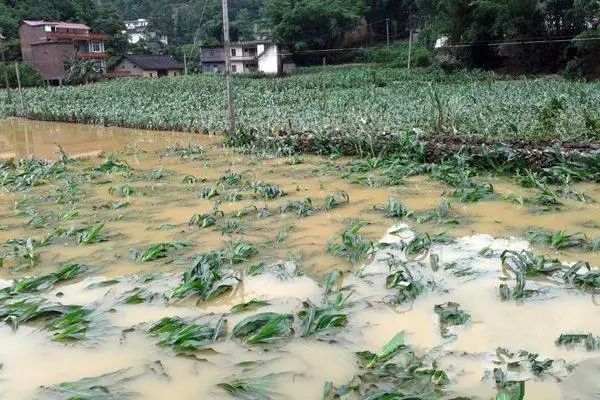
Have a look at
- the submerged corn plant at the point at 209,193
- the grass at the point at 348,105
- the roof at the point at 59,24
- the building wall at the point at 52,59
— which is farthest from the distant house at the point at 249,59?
the submerged corn plant at the point at 209,193

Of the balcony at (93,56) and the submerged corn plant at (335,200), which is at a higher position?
the balcony at (93,56)

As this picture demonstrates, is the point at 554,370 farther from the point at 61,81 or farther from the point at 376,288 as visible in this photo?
the point at 61,81

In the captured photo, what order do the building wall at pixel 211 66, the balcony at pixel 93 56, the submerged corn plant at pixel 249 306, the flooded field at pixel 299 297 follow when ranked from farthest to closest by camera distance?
1. the building wall at pixel 211 66
2. the balcony at pixel 93 56
3. the submerged corn plant at pixel 249 306
4. the flooded field at pixel 299 297

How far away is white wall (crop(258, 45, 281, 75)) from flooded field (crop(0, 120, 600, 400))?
35.3 m

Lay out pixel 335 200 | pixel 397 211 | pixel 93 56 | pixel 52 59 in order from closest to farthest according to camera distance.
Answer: pixel 397 211, pixel 335 200, pixel 52 59, pixel 93 56

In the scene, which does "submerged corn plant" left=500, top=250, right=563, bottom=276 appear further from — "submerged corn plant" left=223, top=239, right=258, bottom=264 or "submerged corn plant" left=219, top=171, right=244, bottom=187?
"submerged corn plant" left=219, top=171, right=244, bottom=187

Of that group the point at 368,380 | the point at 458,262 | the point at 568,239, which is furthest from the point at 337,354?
the point at 568,239

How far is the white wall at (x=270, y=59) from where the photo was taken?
41.7 m

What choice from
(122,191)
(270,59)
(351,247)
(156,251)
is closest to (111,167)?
(122,191)

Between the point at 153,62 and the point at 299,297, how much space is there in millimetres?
44896

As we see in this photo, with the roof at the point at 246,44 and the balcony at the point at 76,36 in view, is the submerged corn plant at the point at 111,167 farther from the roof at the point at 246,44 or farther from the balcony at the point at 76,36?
the balcony at the point at 76,36

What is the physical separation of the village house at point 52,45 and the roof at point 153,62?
3149 mm

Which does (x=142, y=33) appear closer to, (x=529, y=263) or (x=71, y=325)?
(x=71, y=325)

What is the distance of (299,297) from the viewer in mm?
4312
